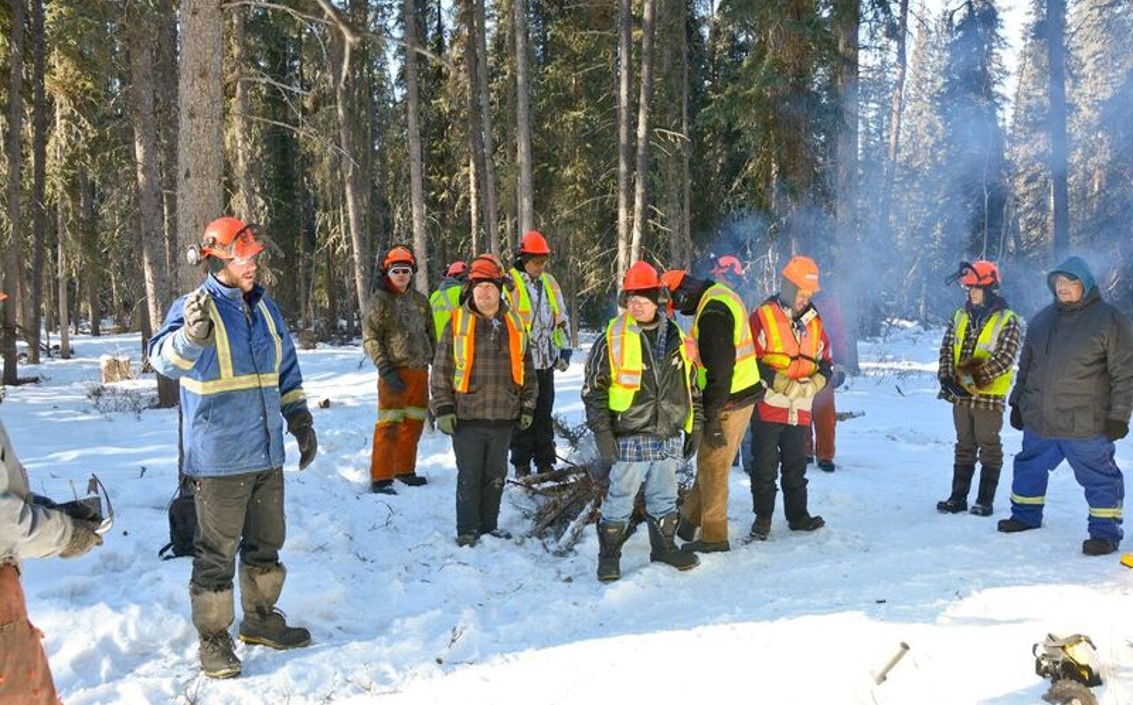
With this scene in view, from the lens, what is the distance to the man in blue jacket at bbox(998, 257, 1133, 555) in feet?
17.4

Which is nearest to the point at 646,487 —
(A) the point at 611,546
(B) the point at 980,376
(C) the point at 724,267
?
(A) the point at 611,546

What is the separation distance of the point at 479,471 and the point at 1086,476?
14.4ft

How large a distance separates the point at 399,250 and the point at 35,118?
13725 millimetres

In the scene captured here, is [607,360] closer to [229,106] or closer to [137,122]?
[137,122]

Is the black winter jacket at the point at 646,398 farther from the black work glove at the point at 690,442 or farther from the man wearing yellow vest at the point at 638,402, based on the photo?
the black work glove at the point at 690,442

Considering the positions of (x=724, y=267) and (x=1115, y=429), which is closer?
(x=1115, y=429)

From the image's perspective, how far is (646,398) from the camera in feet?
17.2

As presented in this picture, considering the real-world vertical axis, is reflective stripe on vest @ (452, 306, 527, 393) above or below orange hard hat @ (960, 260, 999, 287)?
Result: below

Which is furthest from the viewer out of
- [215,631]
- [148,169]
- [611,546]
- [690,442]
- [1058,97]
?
[1058,97]

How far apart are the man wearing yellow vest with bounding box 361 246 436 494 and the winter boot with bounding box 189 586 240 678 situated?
10.6 ft

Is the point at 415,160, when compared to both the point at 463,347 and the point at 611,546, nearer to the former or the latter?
the point at 463,347

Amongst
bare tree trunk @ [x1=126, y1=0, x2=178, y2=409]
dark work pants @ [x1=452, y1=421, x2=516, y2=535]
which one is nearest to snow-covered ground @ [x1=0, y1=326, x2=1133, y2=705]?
dark work pants @ [x1=452, y1=421, x2=516, y2=535]

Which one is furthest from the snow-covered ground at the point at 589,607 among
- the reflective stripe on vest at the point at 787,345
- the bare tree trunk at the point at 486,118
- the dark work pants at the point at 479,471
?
the bare tree trunk at the point at 486,118

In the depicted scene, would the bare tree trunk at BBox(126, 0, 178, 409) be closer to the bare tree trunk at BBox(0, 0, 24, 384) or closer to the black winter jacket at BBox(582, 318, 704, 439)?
the bare tree trunk at BBox(0, 0, 24, 384)
